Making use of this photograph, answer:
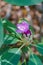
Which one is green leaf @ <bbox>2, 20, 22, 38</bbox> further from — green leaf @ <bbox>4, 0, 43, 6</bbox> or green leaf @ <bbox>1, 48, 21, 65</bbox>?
green leaf @ <bbox>4, 0, 43, 6</bbox>

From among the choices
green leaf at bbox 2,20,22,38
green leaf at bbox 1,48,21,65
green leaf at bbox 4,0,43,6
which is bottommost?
green leaf at bbox 1,48,21,65

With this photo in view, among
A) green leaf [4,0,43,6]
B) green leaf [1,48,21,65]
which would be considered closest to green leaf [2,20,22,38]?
green leaf [1,48,21,65]

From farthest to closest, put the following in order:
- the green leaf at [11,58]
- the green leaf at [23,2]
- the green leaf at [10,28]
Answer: the green leaf at [10,28]
the green leaf at [11,58]
the green leaf at [23,2]

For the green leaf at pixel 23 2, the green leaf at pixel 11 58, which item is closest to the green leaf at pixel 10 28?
the green leaf at pixel 11 58

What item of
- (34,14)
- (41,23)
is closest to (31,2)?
(41,23)

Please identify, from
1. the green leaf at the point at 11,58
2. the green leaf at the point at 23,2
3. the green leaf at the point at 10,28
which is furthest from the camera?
the green leaf at the point at 10,28

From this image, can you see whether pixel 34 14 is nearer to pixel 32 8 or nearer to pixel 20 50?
pixel 32 8

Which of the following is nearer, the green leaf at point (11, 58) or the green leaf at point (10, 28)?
the green leaf at point (11, 58)

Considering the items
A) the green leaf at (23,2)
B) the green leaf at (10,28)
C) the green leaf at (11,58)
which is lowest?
the green leaf at (11,58)

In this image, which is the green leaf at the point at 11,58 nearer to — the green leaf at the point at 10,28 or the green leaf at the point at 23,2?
the green leaf at the point at 10,28

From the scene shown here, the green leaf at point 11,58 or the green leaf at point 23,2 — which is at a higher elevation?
the green leaf at point 23,2

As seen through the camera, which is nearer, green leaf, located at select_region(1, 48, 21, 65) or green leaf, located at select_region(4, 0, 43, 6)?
green leaf, located at select_region(4, 0, 43, 6)
